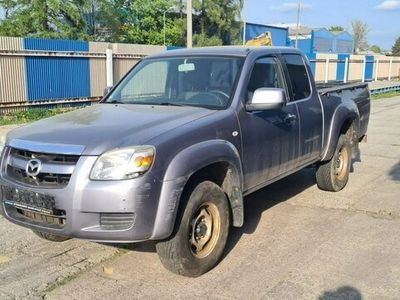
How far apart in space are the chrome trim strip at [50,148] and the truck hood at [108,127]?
0.08 feet

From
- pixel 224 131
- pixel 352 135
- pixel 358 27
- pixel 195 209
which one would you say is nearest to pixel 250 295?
pixel 195 209

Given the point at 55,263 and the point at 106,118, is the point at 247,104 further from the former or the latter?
the point at 55,263

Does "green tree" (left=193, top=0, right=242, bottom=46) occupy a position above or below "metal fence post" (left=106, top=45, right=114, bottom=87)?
above

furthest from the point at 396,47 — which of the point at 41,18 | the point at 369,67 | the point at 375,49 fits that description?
the point at 41,18

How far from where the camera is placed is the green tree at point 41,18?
26.0 meters

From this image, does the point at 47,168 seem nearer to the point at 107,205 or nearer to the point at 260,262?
the point at 107,205

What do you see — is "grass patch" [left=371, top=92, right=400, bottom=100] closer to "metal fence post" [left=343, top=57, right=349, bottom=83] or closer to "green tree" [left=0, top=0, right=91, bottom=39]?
"metal fence post" [left=343, top=57, right=349, bottom=83]

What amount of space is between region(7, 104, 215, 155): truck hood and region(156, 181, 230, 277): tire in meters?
0.59

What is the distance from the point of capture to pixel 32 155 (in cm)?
385

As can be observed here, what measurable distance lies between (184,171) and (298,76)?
2687mm

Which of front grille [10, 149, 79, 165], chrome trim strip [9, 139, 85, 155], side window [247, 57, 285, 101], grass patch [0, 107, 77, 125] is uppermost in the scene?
side window [247, 57, 285, 101]

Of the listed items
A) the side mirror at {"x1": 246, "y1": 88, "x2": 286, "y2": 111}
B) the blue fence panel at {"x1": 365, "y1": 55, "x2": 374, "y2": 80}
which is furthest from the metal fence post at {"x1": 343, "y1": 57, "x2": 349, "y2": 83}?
the side mirror at {"x1": 246, "y1": 88, "x2": 286, "y2": 111}

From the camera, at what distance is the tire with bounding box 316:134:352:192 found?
6.67 m

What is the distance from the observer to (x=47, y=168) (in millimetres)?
3709
